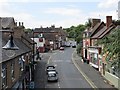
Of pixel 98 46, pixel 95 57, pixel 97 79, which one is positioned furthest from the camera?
pixel 95 57

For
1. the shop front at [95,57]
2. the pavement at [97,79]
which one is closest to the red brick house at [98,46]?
the shop front at [95,57]

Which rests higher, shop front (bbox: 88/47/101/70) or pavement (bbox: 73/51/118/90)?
shop front (bbox: 88/47/101/70)

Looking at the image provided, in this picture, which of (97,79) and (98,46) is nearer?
(97,79)

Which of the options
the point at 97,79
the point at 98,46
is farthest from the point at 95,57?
the point at 97,79

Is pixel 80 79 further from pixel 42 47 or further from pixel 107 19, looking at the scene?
pixel 42 47

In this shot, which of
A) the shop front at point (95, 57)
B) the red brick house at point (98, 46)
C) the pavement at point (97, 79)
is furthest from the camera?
the shop front at point (95, 57)

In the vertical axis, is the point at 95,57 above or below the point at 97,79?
above

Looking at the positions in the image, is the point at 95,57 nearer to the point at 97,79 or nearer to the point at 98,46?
the point at 98,46

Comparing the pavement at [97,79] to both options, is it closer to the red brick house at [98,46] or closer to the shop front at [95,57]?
the shop front at [95,57]

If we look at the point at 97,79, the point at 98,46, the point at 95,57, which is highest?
the point at 98,46

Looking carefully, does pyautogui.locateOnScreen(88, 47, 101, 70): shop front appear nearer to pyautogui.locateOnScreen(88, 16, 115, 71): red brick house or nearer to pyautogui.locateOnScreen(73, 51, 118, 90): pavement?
pyautogui.locateOnScreen(88, 16, 115, 71): red brick house

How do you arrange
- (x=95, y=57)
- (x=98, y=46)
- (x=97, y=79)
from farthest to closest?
1. (x=95, y=57)
2. (x=98, y=46)
3. (x=97, y=79)

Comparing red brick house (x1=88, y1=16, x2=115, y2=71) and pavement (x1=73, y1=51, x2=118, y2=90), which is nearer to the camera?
pavement (x1=73, y1=51, x2=118, y2=90)

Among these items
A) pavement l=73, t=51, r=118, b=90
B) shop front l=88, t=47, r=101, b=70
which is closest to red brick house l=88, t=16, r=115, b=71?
shop front l=88, t=47, r=101, b=70
